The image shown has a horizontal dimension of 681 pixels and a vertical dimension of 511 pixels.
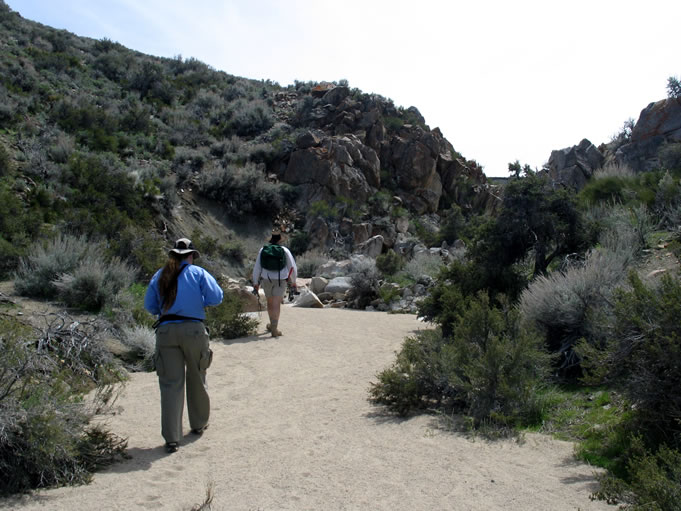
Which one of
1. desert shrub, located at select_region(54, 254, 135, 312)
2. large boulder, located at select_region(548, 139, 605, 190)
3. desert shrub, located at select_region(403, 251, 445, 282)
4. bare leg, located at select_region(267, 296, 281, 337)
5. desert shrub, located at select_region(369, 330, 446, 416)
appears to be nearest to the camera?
desert shrub, located at select_region(369, 330, 446, 416)

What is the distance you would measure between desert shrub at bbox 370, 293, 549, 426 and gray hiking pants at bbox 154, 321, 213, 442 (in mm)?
2078

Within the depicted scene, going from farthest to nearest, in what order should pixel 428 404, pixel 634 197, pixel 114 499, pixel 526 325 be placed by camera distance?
1. pixel 634 197
2. pixel 526 325
3. pixel 428 404
4. pixel 114 499

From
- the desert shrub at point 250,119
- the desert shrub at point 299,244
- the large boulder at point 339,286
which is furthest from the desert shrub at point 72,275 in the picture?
the desert shrub at point 250,119

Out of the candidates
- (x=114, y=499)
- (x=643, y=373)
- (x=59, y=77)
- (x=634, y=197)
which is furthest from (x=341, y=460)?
(x=59, y=77)

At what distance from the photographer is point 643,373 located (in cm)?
437

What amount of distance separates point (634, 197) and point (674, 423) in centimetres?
982

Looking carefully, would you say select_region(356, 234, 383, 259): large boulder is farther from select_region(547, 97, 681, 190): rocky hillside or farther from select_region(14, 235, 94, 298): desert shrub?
select_region(14, 235, 94, 298): desert shrub

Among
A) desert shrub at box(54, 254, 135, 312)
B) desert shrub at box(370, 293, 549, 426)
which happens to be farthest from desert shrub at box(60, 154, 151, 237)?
desert shrub at box(370, 293, 549, 426)

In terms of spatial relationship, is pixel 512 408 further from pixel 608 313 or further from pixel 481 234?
pixel 481 234

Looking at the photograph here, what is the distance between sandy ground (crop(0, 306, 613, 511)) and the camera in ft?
12.2

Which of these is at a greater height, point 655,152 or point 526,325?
point 655,152

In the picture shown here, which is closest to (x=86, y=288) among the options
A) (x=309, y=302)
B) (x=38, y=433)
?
(x=38, y=433)

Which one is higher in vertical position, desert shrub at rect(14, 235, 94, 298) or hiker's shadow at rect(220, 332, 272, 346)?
desert shrub at rect(14, 235, 94, 298)

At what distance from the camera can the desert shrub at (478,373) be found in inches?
214
